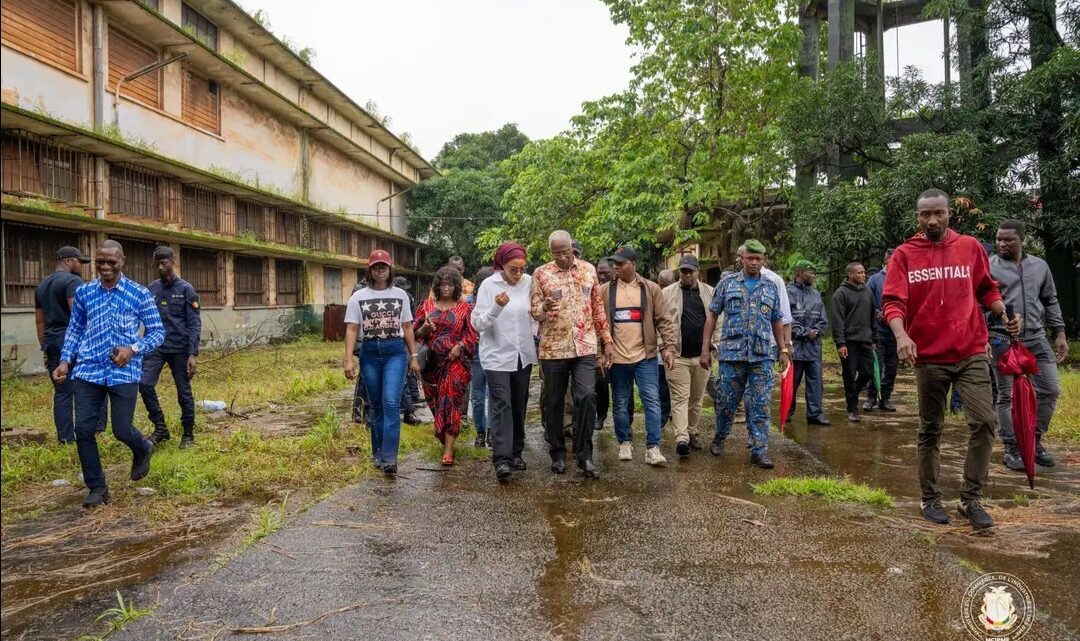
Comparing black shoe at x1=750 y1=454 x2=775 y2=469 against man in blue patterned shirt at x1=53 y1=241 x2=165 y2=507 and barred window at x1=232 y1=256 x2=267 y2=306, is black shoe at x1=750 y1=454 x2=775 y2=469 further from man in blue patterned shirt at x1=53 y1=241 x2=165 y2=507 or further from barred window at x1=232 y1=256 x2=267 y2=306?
barred window at x1=232 y1=256 x2=267 y2=306

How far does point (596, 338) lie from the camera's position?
5.55 metres

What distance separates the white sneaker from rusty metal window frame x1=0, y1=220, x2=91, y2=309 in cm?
1170

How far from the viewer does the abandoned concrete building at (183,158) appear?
40.3 ft

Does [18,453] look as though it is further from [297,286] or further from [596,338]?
[297,286]

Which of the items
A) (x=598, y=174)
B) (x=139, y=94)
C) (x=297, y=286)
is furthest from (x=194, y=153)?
(x=598, y=174)

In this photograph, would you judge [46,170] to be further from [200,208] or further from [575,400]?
[575,400]

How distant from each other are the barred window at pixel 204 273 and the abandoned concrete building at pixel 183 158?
58mm

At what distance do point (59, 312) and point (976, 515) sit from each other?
7.62 metres

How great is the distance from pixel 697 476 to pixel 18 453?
5.91m

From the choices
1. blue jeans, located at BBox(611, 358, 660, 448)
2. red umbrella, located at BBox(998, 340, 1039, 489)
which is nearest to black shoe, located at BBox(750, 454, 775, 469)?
blue jeans, located at BBox(611, 358, 660, 448)

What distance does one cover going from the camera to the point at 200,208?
18.1 m

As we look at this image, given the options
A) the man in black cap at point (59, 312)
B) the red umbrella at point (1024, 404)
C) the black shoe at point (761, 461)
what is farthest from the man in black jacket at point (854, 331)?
the man in black cap at point (59, 312)

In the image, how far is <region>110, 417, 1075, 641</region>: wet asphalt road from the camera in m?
2.86

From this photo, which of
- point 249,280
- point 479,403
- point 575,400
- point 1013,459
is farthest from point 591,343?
point 249,280
